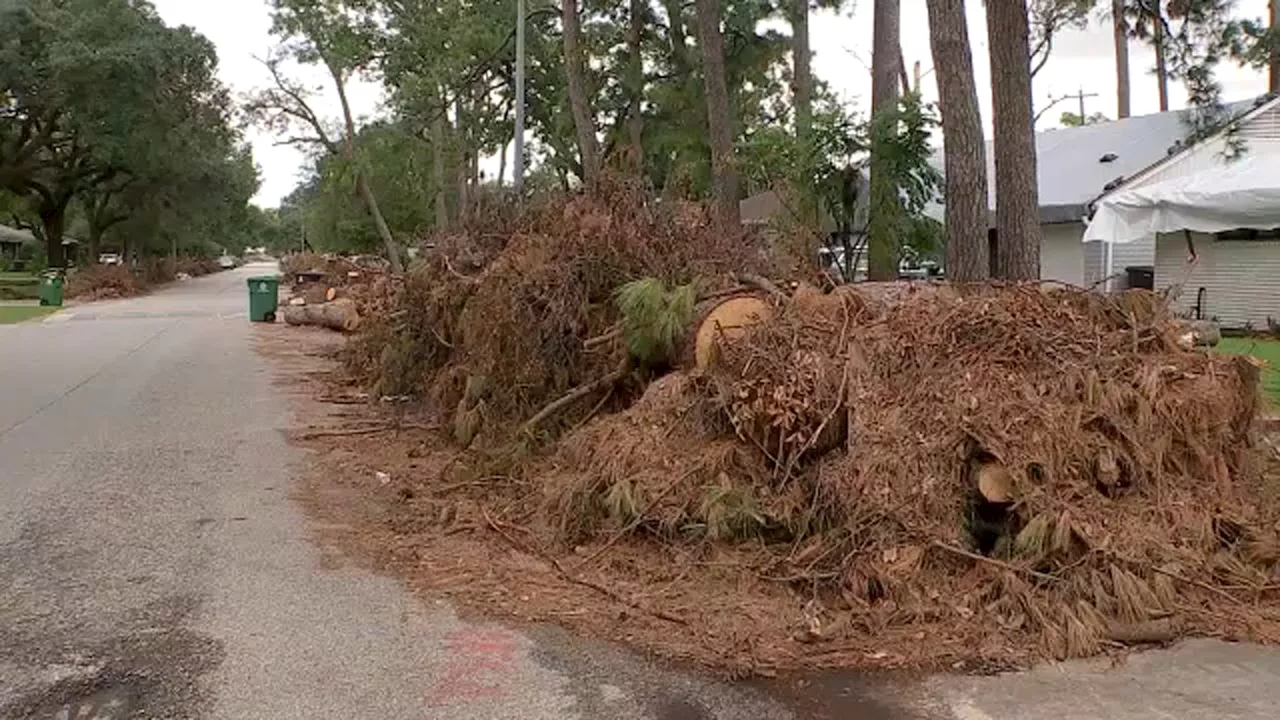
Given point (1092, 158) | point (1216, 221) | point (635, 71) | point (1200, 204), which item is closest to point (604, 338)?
point (1200, 204)

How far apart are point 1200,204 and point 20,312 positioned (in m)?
29.7

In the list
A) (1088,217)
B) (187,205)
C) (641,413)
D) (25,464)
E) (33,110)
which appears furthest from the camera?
(187,205)

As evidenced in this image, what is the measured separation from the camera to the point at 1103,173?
2209 cm

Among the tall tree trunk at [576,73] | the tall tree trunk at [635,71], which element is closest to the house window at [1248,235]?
the tall tree trunk at [576,73]

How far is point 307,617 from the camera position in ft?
17.5

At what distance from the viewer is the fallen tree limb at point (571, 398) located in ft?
25.9

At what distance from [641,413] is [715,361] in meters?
0.58

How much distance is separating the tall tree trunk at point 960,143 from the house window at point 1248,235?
33.8ft

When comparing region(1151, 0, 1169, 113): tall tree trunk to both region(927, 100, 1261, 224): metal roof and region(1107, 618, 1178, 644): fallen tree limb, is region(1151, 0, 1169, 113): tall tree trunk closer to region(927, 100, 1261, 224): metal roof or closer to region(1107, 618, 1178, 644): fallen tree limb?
region(1107, 618, 1178, 644): fallen tree limb

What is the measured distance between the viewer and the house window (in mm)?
17578

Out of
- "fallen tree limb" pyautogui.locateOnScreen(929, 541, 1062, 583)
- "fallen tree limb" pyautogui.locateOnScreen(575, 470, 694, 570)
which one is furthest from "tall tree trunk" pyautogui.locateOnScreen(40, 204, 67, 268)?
"fallen tree limb" pyautogui.locateOnScreen(929, 541, 1062, 583)

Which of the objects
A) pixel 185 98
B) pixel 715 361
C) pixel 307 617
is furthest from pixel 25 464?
pixel 185 98

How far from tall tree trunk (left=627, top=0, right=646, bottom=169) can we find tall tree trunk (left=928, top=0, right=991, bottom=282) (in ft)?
43.5

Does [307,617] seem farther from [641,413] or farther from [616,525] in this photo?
[641,413]
